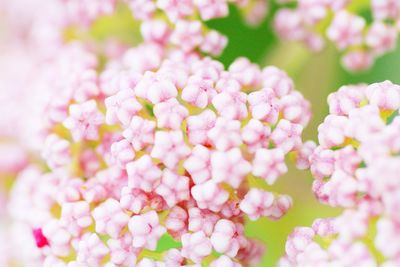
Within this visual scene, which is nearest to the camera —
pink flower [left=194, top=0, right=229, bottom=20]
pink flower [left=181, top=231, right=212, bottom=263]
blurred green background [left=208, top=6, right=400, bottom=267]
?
pink flower [left=181, top=231, right=212, bottom=263]

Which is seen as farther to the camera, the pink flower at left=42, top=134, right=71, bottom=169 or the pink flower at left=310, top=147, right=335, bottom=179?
the pink flower at left=42, top=134, right=71, bottom=169

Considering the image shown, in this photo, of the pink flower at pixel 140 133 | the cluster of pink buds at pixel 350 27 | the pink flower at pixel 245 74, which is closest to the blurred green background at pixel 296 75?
the cluster of pink buds at pixel 350 27

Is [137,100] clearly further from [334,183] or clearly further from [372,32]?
[372,32]

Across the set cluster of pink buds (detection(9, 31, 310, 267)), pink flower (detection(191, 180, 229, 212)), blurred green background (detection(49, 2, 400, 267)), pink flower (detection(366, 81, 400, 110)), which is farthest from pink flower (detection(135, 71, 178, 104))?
blurred green background (detection(49, 2, 400, 267))

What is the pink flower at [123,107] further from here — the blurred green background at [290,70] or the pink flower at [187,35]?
the blurred green background at [290,70]

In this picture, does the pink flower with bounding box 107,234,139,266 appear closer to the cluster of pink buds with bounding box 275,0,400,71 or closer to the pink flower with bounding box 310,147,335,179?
the pink flower with bounding box 310,147,335,179

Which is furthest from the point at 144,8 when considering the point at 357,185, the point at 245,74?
the point at 357,185
